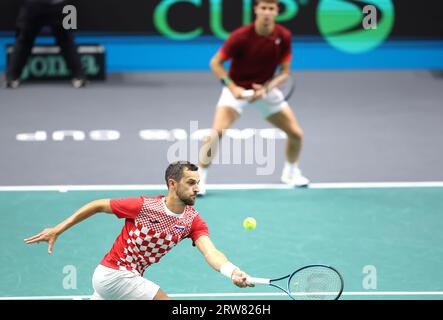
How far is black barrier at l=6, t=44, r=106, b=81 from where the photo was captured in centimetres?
1708

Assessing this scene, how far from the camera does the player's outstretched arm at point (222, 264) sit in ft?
23.6

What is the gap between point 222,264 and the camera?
752 cm

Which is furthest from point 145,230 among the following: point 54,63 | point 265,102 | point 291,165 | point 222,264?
point 54,63

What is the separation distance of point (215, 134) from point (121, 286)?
167 inches

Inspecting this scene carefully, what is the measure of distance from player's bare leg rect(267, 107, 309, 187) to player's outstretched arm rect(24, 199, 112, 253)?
179 inches

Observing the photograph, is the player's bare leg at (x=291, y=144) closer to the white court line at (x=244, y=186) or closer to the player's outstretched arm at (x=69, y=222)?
the white court line at (x=244, y=186)

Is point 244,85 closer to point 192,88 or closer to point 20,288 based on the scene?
point 20,288

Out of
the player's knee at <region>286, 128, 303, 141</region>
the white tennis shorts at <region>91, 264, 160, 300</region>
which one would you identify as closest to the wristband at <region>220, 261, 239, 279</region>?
the white tennis shorts at <region>91, 264, 160, 300</region>

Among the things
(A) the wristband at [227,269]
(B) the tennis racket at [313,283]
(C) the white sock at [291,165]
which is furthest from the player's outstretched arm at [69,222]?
(C) the white sock at [291,165]

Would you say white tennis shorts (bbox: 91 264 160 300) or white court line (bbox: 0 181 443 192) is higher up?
white tennis shorts (bbox: 91 264 160 300)

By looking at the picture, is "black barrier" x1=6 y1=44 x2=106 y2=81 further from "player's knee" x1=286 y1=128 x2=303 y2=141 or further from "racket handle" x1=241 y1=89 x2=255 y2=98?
"racket handle" x1=241 y1=89 x2=255 y2=98

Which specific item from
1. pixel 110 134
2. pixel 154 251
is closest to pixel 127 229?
pixel 154 251

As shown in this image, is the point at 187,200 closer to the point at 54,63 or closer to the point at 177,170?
the point at 177,170

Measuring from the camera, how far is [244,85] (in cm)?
1200
